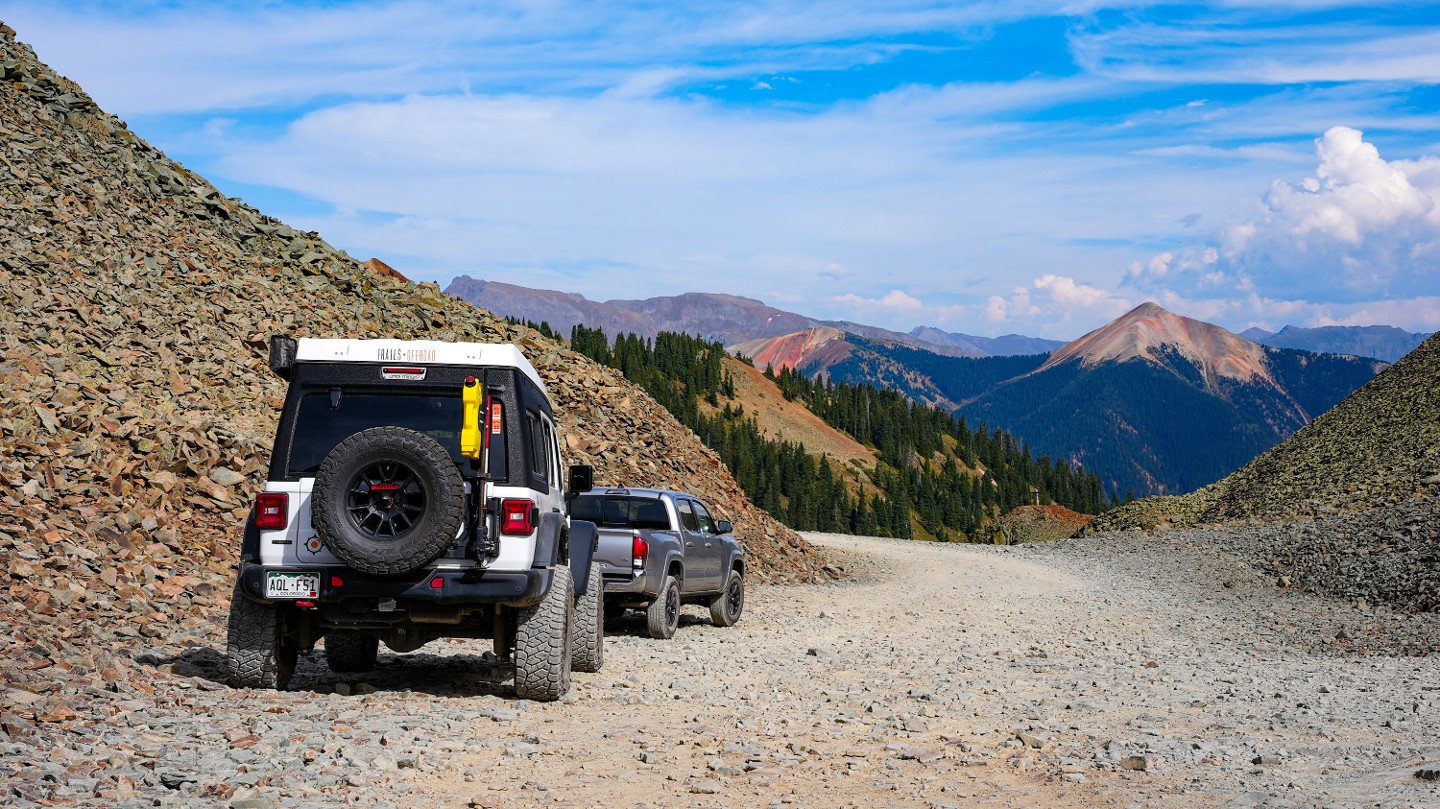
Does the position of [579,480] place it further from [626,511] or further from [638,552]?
[626,511]

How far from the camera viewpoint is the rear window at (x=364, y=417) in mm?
10109

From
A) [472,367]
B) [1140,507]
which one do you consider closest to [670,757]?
[472,367]

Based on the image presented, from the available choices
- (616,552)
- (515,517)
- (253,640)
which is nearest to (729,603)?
(616,552)

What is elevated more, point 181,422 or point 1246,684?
point 181,422

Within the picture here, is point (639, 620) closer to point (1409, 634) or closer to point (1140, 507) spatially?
point (1409, 634)

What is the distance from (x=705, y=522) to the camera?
1948 centimetres

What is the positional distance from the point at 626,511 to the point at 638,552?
1.43m

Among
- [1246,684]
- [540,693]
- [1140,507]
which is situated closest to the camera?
[540,693]

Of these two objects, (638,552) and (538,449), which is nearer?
(538,449)

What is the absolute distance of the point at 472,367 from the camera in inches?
407

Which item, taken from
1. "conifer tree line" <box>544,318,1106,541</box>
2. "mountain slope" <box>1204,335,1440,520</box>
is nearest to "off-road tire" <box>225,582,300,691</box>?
"mountain slope" <box>1204,335,1440,520</box>

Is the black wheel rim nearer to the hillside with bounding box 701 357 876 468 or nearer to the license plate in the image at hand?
the license plate

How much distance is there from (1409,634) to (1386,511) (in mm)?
19207

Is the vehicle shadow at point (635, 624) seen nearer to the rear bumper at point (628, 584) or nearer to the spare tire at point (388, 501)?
the rear bumper at point (628, 584)
